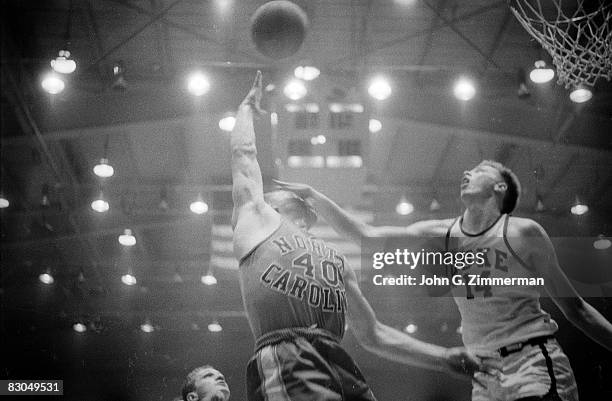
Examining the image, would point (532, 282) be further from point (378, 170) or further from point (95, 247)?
point (95, 247)

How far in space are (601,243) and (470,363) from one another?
188 cm

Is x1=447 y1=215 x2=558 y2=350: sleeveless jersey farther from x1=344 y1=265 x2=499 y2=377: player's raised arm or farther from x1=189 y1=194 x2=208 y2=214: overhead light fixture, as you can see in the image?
x1=189 y1=194 x2=208 y2=214: overhead light fixture

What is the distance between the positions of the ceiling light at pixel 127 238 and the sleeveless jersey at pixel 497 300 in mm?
4346

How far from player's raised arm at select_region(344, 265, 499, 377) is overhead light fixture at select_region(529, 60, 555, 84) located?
9.00ft

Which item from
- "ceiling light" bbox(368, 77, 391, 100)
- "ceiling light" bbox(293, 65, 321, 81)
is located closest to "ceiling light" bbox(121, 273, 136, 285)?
"ceiling light" bbox(293, 65, 321, 81)

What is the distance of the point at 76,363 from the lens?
20.5ft

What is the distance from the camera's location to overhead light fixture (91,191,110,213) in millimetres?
6930

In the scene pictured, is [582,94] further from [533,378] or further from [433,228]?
[533,378]

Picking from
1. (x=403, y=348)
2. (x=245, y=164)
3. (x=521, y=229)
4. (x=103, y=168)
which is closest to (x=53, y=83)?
(x=103, y=168)

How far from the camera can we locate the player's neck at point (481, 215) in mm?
3637

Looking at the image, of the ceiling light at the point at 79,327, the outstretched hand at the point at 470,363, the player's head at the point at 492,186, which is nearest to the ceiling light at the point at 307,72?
the player's head at the point at 492,186

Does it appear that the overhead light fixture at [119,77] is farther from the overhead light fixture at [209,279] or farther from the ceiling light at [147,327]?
the ceiling light at [147,327]

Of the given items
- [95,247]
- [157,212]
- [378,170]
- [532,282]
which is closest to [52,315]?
[95,247]

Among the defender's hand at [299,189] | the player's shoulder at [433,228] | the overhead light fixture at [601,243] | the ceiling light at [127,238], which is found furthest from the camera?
the ceiling light at [127,238]
